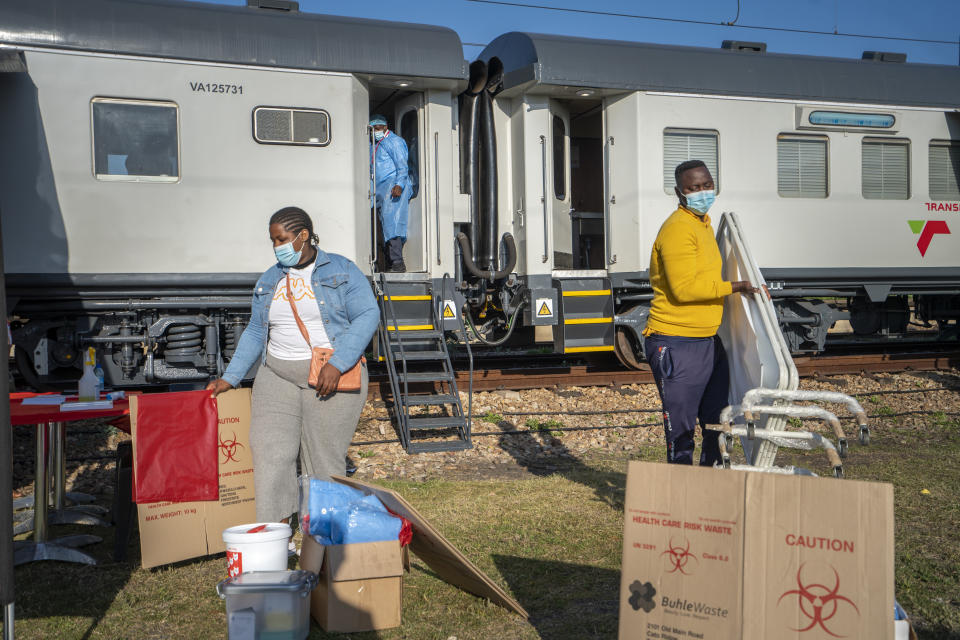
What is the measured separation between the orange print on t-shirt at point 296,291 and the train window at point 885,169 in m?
7.71

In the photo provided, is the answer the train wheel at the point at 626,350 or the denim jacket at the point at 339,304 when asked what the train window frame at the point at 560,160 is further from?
the denim jacket at the point at 339,304

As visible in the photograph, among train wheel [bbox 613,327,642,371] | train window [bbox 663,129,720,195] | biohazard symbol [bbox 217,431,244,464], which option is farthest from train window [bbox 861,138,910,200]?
→ biohazard symbol [bbox 217,431,244,464]

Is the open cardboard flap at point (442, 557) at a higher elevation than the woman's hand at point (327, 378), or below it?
below

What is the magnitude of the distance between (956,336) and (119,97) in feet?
35.7

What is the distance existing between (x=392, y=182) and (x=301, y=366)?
473 centimetres

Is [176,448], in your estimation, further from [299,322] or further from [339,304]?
[339,304]

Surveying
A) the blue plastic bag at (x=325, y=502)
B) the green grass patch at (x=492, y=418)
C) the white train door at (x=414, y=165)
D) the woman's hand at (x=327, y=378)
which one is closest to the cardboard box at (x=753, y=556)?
the blue plastic bag at (x=325, y=502)

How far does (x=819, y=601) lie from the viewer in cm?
242

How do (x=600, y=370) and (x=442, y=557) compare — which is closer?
A: (x=442, y=557)

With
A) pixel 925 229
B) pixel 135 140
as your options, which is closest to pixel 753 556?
pixel 135 140

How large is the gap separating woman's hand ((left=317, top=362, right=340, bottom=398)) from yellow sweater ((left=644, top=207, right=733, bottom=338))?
160 centimetres

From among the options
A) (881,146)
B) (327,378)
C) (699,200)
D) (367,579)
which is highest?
(881,146)

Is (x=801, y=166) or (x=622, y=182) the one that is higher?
(x=801, y=166)

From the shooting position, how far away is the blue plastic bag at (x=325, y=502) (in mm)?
3641
